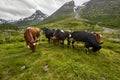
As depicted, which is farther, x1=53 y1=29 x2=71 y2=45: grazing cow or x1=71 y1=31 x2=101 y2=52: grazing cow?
x1=53 y1=29 x2=71 y2=45: grazing cow

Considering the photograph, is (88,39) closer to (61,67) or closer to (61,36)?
(61,36)

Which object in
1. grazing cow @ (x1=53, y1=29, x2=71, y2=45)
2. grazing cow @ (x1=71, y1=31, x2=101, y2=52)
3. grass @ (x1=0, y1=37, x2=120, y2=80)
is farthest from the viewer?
grazing cow @ (x1=53, y1=29, x2=71, y2=45)

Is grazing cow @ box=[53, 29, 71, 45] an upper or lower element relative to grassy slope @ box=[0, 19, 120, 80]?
upper

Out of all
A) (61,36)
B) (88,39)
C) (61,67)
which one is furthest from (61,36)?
(61,67)

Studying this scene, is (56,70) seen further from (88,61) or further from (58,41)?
(58,41)

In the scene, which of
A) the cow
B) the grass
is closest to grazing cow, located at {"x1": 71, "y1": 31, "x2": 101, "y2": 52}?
the grass

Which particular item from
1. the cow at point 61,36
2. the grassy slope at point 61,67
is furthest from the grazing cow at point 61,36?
the grassy slope at point 61,67

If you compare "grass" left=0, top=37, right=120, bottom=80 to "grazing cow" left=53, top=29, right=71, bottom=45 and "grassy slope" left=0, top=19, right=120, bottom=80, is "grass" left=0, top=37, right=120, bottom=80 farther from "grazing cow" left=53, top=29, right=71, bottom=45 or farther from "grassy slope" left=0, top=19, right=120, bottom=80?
"grazing cow" left=53, top=29, right=71, bottom=45

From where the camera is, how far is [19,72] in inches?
639

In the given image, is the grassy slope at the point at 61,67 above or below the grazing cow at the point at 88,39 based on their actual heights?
below

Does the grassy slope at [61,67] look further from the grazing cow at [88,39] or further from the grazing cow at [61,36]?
the grazing cow at [61,36]

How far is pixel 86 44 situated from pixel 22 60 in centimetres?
736

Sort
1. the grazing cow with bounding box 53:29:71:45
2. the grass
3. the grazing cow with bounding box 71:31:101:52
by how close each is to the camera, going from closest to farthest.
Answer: the grass → the grazing cow with bounding box 71:31:101:52 → the grazing cow with bounding box 53:29:71:45

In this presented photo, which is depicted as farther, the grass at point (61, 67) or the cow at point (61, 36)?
the cow at point (61, 36)
